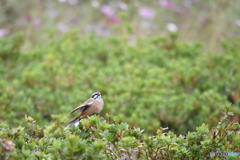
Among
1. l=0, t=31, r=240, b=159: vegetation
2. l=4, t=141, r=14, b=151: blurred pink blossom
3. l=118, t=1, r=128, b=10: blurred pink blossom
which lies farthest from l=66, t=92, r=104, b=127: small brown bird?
l=118, t=1, r=128, b=10: blurred pink blossom

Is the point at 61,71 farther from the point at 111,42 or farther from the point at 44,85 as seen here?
the point at 111,42

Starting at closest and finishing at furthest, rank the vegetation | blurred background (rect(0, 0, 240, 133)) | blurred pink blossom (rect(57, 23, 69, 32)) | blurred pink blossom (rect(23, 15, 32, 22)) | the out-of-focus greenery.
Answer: the vegetation
the out-of-focus greenery
blurred background (rect(0, 0, 240, 133))
blurred pink blossom (rect(23, 15, 32, 22))
blurred pink blossom (rect(57, 23, 69, 32))

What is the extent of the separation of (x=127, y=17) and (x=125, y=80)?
274 centimetres

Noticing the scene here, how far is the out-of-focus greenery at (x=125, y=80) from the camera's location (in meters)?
4.86

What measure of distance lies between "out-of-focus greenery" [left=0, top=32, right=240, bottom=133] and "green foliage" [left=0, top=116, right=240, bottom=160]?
→ 1.64m

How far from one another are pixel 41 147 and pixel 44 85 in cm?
299

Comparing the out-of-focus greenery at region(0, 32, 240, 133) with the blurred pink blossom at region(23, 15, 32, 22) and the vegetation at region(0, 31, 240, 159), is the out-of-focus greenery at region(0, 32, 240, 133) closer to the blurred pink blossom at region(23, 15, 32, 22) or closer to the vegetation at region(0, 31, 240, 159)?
the vegetation at region(0, 31, 240, 159)

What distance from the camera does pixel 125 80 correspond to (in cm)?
550

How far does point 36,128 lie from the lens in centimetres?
293

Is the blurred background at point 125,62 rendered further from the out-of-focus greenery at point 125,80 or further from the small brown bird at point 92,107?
the small brown bird at point 92,107

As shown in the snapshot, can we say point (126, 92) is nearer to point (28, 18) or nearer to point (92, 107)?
point (92, 107)

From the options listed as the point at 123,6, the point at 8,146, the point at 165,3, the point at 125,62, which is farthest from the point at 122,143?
the point at 165,3

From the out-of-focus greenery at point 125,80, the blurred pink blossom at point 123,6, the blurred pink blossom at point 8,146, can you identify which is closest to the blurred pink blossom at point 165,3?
the blurred pink blossom at point 123,6

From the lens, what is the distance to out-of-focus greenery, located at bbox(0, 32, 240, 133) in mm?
4863
